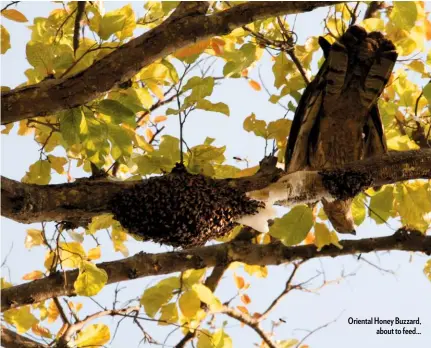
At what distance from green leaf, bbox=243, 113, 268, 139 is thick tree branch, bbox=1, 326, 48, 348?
1571 millimetres

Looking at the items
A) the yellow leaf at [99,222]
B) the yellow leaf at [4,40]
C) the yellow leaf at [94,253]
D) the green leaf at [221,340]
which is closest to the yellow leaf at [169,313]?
the green leaf at [221,340]

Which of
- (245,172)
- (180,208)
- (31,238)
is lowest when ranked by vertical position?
(180,208)

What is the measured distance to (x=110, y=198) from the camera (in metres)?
2.24

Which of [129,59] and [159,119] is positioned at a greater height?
[159,119]

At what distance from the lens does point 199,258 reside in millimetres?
3262

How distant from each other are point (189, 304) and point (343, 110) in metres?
1.33

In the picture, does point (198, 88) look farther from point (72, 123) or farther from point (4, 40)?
point (4, 40)

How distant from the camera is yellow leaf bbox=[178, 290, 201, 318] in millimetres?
2896

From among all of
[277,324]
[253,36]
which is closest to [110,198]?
[253,36]

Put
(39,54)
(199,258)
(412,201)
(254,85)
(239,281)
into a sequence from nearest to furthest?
(39,54) → (412,201) → (199,258) → (254,85) → (239,281)

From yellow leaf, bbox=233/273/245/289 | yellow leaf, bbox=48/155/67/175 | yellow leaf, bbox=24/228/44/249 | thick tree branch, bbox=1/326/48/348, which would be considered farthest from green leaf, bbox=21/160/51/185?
yellow leaf, bbox=233/273/245/289

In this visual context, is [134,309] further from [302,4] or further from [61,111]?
[302,4]

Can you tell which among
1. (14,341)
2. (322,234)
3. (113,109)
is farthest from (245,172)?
(14,341)

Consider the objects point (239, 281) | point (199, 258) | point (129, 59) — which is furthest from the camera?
point (239, 281)
